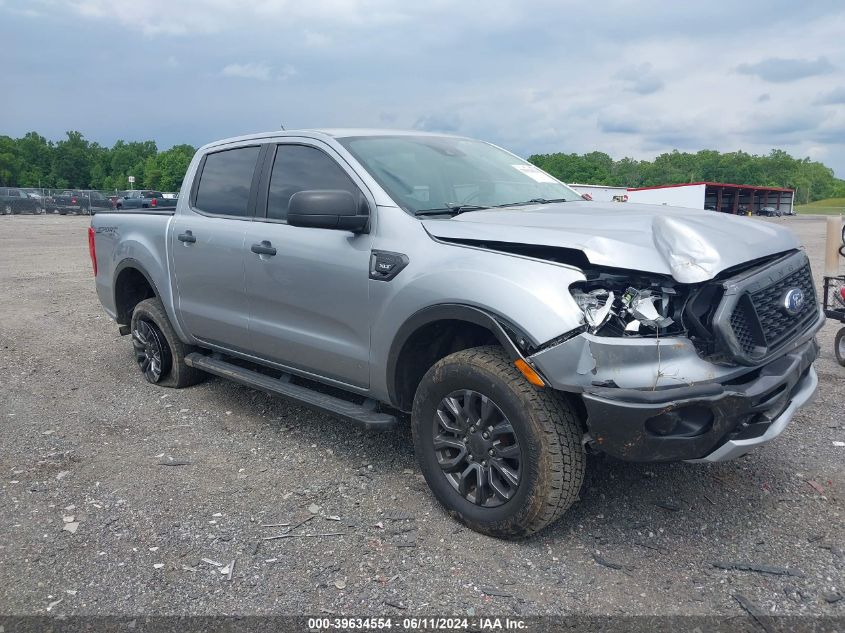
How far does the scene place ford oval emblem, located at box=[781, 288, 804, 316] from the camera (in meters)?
3.30

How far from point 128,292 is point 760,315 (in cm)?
507

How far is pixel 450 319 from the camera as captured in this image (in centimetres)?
351

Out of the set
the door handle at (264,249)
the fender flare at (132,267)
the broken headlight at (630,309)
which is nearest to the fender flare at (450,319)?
the broken headlight at (630,309)

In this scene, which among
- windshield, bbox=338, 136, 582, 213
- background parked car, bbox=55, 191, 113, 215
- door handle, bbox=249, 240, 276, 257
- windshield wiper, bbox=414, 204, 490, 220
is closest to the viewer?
windshield wiper, bbox=414, 204, 490, 220

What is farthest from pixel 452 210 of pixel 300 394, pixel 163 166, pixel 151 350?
pixel 163 166

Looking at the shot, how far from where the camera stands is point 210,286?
16.3 ft

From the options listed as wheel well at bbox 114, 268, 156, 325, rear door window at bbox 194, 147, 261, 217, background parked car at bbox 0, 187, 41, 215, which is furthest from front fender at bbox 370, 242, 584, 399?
background parked car at bbox 0, 187, 41, 215

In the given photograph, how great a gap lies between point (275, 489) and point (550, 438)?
5.60 ft

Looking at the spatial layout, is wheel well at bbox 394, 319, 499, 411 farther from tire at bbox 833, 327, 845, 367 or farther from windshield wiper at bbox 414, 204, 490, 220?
tire at bbox 833, 327, 845, 367

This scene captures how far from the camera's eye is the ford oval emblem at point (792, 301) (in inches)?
130

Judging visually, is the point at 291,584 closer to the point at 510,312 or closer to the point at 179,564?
the point at 179,564

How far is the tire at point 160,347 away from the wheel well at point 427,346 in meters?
2.57

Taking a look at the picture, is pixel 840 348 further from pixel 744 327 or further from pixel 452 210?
pixel 452 210

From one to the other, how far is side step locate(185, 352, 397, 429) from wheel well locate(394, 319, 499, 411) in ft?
0.57
